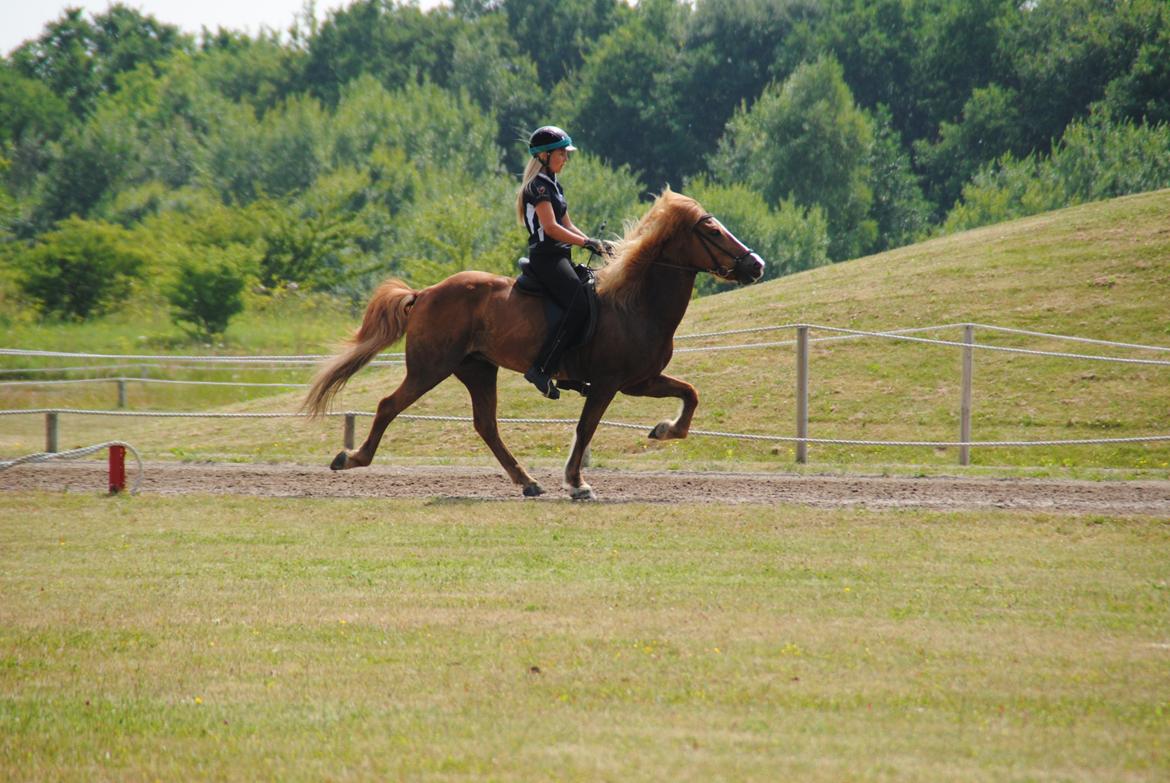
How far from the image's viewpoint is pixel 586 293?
11953 millimetres

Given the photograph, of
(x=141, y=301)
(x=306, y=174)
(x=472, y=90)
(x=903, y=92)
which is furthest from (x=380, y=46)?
(x=141, y=301)

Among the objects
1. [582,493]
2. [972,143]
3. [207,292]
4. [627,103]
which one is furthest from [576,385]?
[627,103]

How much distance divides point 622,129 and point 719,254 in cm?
6485

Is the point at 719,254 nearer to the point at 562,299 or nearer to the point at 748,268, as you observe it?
the point at 748,268

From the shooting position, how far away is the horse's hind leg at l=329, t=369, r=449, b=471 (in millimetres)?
12805

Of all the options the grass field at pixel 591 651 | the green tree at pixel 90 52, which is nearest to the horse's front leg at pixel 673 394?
the grass field at pixel 591 651

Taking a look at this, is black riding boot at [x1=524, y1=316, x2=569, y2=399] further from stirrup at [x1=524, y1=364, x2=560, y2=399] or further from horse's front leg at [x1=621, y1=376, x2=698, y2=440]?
horse's front leg at [x1=621, y1=376, x2=698, y2=440]

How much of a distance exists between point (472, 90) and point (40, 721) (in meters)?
80.3

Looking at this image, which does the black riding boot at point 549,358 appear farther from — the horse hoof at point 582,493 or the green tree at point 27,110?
the green tree at point 27,110

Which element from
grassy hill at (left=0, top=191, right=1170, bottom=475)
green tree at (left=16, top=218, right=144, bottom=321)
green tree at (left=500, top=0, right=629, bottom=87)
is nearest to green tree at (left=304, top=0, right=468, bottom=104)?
green tree at (left=500, top=0, right=629, bottom=87)

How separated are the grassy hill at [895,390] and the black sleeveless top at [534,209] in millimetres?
4819

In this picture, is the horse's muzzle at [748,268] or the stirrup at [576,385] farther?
the stirrup at [576,385]

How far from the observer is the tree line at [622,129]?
54469 mm

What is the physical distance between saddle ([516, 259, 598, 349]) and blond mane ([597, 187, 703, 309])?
0.18 metres
